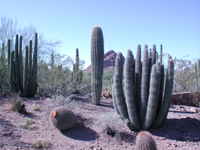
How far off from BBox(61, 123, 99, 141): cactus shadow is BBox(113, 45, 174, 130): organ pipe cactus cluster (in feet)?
3.36

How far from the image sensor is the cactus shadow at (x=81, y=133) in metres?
5.01

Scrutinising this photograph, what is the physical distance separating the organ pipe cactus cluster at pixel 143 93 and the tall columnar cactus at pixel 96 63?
2892mm

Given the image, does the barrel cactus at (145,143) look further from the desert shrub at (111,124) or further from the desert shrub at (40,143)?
the desert shrub at (40,143)

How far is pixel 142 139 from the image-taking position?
3697 mm

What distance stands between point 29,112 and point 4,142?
91.1 inches

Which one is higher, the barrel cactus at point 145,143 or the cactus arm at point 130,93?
the cactus arm at point 130,93

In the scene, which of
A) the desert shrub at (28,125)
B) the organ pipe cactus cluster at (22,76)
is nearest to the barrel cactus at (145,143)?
the desert shrub at (28,125)

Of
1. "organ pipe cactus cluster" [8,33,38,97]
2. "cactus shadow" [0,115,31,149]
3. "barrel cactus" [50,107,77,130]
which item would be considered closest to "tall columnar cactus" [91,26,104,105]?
"barrel cactus" [50,107,77,130]

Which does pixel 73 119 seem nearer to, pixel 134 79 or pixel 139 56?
pixel 134 79

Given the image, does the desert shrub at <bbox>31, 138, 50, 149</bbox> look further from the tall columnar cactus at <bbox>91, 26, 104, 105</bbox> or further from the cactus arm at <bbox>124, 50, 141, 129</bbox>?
the tall columnar cactus at <bbox>91, 26, 104, 105</bbox>

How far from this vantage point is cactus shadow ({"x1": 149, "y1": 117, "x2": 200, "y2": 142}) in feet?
15.7

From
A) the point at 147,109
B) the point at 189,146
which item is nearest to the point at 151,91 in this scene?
the point at 147,109

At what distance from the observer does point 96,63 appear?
8133 mm

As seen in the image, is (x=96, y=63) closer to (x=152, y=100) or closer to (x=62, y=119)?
(x=62, y=119)
